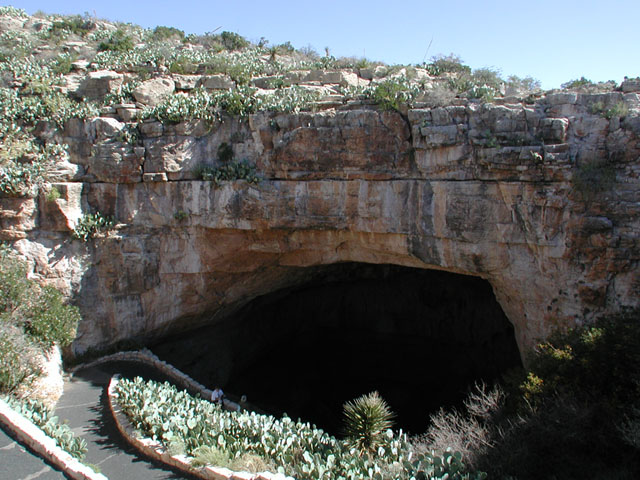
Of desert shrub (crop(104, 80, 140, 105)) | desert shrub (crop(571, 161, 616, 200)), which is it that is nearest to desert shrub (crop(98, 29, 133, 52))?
desert shrub (crop(104, 80, 140, 105))

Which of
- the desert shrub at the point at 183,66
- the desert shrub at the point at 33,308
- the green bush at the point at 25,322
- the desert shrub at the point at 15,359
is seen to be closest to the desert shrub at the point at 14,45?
the desert shrub at the point at 183,66

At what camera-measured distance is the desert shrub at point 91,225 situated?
13.0m

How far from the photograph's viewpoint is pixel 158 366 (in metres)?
13.1

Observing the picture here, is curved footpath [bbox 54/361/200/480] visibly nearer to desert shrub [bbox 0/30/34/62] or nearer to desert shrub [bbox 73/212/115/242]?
desert shrub [bbox 73/212/115/242]

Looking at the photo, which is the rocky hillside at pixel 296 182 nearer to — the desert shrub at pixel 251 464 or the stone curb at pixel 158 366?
the stone curb at pixel 158 366

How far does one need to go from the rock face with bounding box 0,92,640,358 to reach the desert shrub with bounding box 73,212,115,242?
221 millimetres

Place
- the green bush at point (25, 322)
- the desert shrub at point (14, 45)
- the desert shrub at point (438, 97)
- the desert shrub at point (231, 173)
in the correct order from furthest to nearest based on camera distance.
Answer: the desert shrub at point (14, 45)
the desert shrub at point (231, 173)
the desert shrub at point (438, 97)
the green bush at point (25, 322)

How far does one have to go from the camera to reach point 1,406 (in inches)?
348

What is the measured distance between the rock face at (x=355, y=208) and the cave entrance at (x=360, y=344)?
352 centimetres

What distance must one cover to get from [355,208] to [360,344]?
11317 mm

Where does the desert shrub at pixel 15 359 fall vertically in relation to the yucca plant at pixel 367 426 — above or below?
above

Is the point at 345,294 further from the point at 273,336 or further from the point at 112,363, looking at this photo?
the point at 112,363

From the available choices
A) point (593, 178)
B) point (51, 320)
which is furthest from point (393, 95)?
point (51, 320)

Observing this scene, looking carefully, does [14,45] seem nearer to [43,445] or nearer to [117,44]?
[117,44]
